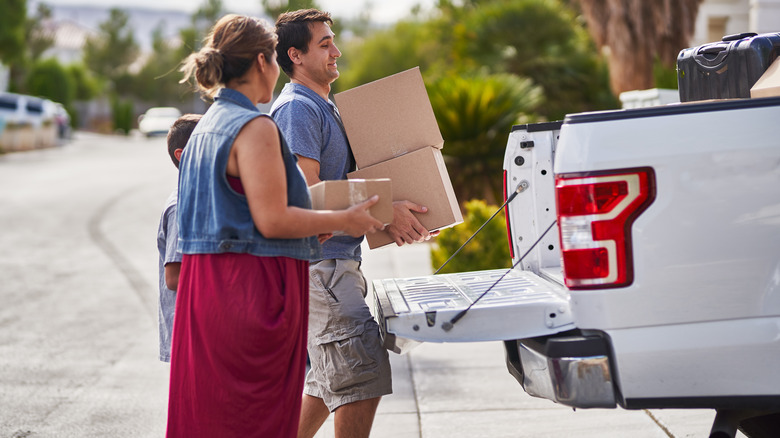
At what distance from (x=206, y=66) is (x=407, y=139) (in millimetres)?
1069

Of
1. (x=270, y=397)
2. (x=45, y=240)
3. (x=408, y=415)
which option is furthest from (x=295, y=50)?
(x=45, y=240)

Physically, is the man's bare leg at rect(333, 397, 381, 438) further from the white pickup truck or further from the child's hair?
the child's hair

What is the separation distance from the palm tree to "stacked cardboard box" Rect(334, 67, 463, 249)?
32.7 feet

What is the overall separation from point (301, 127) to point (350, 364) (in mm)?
994

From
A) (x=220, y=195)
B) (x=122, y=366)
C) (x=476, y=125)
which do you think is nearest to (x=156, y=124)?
(x=476, y=125)

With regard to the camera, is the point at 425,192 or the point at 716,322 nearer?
A: the point at 716,322

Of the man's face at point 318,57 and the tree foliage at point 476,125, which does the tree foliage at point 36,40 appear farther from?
the man's face at point 318,57

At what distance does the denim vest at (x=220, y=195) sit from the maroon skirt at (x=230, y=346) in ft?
0.16

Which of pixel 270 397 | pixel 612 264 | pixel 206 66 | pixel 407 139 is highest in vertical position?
pixel 206 66

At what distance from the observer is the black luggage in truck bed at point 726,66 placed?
4.18 meters

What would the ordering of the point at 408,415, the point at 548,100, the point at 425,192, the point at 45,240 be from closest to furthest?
the point at 425,192, the point at 408,415, the point at 45,240, the point at 548,100

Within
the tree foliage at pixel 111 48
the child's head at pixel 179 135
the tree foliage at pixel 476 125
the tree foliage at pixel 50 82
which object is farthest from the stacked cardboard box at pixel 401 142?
the tree foliage at pixel 111 48

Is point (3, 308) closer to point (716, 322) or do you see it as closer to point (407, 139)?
point (407, 139)

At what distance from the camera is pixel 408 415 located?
5184 millimetres
